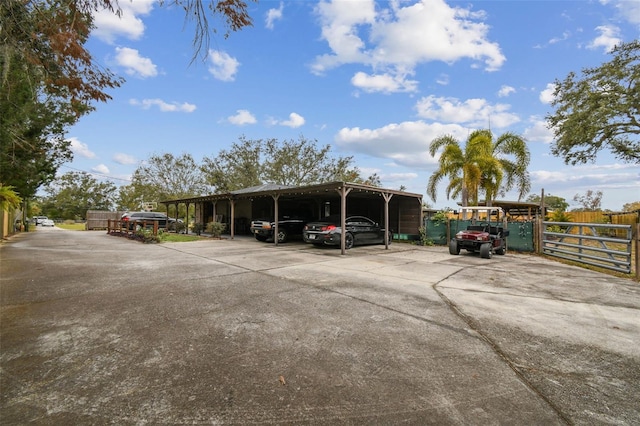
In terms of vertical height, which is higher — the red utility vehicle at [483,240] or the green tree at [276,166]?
the green tree at [276,166]

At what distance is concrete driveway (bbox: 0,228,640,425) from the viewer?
1987 millimetres

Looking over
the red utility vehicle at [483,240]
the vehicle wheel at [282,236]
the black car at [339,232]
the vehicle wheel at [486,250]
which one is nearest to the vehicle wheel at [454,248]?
the red utility vehicle at [483,240]

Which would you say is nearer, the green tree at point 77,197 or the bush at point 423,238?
the bush at point 423,238

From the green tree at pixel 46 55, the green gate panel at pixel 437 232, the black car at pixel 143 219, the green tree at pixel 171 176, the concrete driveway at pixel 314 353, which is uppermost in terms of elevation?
A: the green tree at pixel 171 176

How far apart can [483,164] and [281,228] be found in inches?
443

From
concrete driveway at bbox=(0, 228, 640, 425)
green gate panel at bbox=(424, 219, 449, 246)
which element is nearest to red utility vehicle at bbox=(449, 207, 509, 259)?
green gate panel at bbox=(424, 219, 449, 246)

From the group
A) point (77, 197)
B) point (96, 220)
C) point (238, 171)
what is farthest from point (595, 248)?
point (77, 197)

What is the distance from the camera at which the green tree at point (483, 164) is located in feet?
53.0

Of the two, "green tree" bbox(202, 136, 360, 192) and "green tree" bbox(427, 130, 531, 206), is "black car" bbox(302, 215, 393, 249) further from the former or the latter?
"green tree" bbox(202, 136, 360, 192)

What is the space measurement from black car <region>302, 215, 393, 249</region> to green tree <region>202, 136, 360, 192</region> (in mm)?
17000

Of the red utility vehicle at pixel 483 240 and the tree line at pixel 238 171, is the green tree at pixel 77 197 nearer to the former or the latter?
the tree line at pixel 238 171

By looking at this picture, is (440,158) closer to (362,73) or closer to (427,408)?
(362,73)

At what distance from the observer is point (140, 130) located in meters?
14.6

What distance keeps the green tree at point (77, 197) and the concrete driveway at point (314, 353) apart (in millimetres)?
55649
